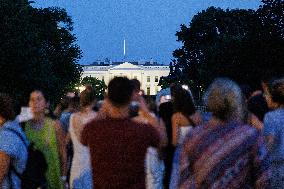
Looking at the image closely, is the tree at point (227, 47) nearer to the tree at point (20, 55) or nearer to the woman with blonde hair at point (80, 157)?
the tree at point (20, 55)

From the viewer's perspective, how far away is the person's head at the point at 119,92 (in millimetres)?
4914

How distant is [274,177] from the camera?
19.5 ft

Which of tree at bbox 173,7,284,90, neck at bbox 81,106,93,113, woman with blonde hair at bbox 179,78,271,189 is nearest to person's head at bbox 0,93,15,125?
woman with blonde hair at bbox 179,78,271,189

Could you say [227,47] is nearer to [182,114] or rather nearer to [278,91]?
[182,114]

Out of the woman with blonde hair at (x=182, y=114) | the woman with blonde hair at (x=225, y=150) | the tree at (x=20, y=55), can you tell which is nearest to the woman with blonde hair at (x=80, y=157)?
the woman with blonde hair at (x=182, y=114)

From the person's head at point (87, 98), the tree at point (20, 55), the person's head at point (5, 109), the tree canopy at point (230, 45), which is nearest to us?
the person's head at point (5, 109)

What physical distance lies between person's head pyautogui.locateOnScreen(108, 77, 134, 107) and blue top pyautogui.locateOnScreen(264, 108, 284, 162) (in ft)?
4.96

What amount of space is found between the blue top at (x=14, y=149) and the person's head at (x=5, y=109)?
9.0 inches

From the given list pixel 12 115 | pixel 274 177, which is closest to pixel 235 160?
pixel 274 177

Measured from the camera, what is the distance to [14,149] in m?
5.57

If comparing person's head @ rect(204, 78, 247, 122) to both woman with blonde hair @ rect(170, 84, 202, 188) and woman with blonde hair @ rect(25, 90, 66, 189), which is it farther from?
woman with blonde hair @ rect(170, 84, 202, 188)

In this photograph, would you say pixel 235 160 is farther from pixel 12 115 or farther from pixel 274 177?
pixel 12 115

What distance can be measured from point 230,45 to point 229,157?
6341 cm

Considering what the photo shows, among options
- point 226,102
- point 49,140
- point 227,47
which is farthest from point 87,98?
point 227,47
